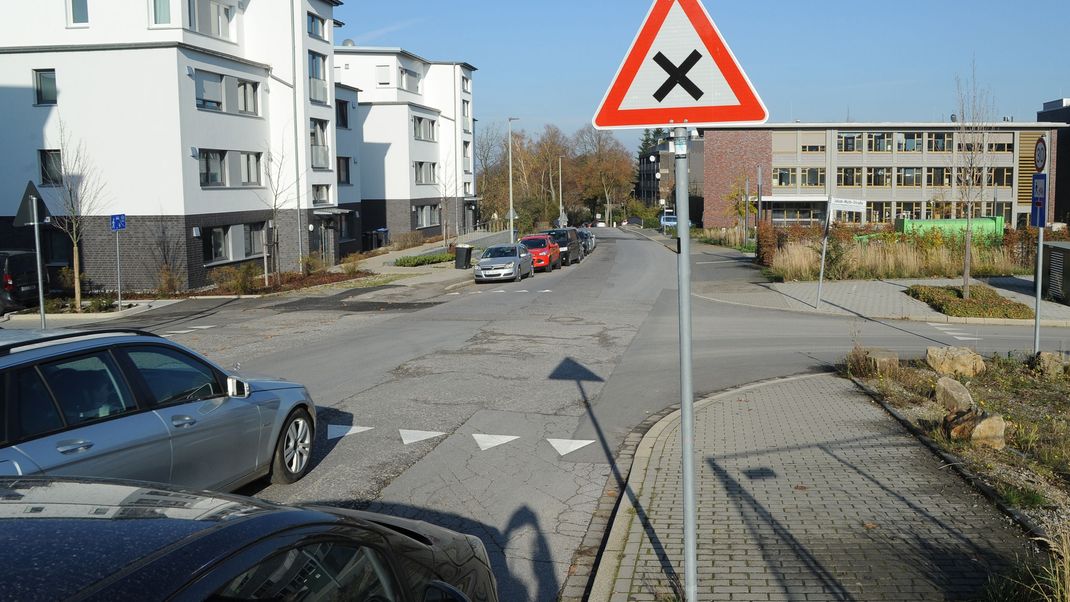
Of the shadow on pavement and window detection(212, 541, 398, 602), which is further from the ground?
window detection(212, 541, 398, 602)

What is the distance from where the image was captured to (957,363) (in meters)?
12.2

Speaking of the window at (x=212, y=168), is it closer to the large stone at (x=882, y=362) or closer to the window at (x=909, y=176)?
the large stone at (x=882, y=362)

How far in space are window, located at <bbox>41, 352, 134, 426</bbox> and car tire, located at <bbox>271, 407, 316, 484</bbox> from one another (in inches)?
70.7

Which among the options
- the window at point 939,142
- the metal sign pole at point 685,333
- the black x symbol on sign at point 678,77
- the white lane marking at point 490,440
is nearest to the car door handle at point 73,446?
the metal sign pole at point 685,333

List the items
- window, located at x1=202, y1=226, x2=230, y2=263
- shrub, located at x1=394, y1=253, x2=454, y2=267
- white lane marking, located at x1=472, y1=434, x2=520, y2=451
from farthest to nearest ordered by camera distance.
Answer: shrub, located at x1=394, y1=253, x2=454, y2=267 < window, located at x1=202, y1=226, x2=230, y2=263 < white lane marking, located at x1=472, y1=434, x2=520, y2=451

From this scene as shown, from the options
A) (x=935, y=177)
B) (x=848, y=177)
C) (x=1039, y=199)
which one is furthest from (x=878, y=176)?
(x=1039, y=199)

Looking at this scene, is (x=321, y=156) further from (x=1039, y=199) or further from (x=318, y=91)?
(x=1039, y=199)

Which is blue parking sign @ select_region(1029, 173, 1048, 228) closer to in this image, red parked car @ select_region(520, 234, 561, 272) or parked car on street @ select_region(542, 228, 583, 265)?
red parked car @ select_region(520, 234, 561, 272)

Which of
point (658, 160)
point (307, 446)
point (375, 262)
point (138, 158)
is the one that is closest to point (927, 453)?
point (307, 446)

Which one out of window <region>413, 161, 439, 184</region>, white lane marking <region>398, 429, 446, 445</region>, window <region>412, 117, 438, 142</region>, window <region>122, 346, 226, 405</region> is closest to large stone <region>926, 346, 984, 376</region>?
white lane marking <region>398, 429, 446, 445</region>

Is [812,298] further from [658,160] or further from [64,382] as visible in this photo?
[658,160]

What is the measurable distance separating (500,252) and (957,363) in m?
22.6

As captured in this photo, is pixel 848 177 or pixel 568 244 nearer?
pixel 568 244

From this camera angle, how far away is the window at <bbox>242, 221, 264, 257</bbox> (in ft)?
118
